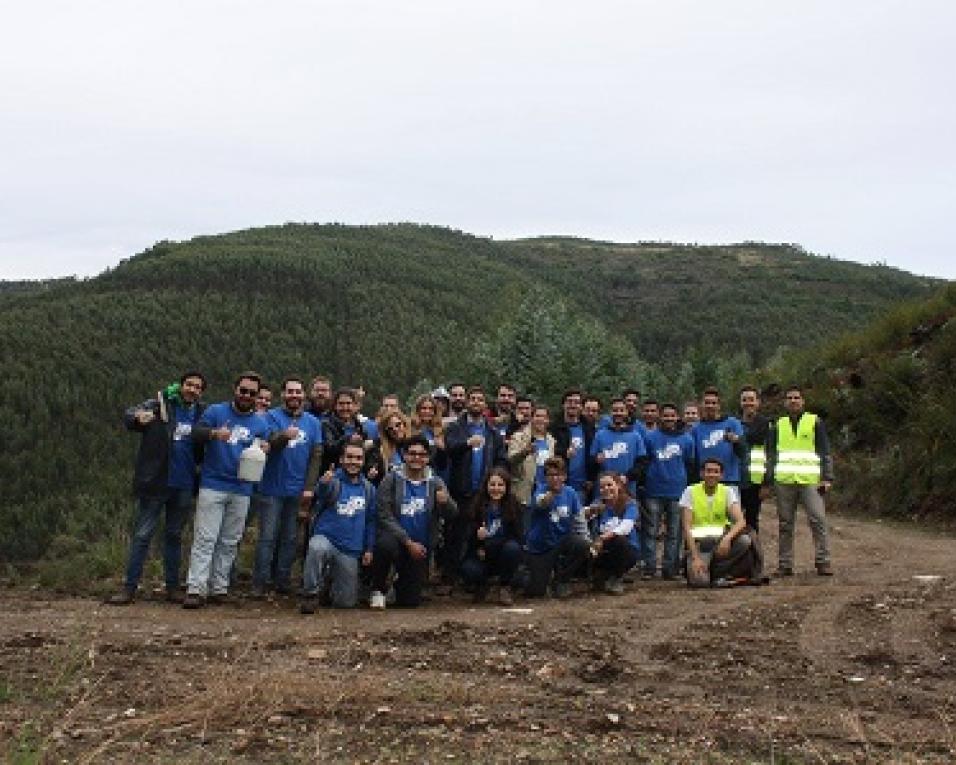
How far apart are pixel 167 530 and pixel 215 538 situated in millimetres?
499

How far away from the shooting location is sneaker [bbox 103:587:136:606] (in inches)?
357

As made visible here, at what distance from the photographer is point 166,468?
8.92 m

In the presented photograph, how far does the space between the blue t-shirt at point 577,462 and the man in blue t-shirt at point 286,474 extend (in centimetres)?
245

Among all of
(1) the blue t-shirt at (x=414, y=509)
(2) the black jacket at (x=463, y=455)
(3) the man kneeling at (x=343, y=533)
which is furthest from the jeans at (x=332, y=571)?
(2) the black jacket at (x=463, y=455)

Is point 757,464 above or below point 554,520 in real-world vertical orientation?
above

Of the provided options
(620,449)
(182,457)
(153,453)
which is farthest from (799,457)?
(153,453)

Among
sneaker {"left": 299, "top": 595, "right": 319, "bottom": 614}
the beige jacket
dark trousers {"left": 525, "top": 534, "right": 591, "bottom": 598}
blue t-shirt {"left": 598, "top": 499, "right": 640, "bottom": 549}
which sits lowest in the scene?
sneaker {"left": 299, "top": 595, "right": 319, "bottom": 614}

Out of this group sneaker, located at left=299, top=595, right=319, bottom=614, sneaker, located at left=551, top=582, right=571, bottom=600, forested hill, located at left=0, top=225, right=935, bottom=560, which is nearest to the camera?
sneaker, located at left=299, top=595, right=319, bottom=614

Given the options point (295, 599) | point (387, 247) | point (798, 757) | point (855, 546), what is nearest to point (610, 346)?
point (855, 546)

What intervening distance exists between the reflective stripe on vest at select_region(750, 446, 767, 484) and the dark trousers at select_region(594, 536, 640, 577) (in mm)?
1751

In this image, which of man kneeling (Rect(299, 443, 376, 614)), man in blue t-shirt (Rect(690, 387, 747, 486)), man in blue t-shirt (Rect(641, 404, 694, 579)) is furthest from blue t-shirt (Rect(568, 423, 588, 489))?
man kneeling (Rect(299, 443, 376, 614))

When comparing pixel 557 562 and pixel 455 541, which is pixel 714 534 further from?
pixel 455 541

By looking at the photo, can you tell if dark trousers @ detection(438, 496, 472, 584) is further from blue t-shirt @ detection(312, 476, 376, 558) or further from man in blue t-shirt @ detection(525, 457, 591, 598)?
blue t-shirt @ detection(312, 476, 376, 558)

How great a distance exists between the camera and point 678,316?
8631 cm
